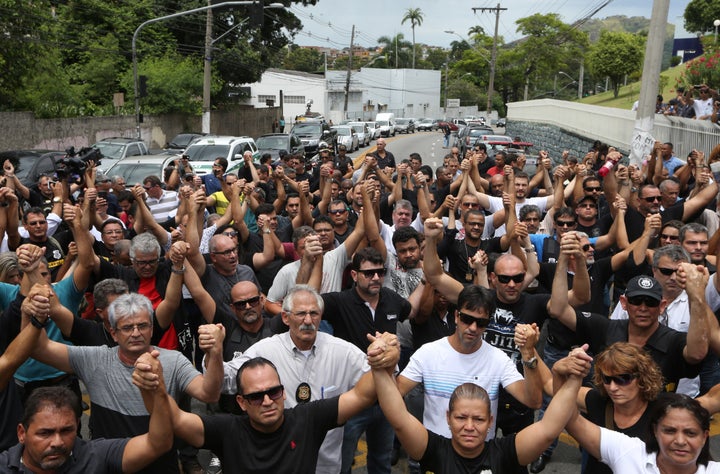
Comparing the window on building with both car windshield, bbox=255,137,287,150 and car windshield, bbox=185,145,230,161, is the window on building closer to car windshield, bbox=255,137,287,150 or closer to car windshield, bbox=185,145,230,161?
car windshield, bbox=255,137,287,150

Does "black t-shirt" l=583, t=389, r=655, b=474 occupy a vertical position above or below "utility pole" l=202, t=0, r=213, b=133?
below

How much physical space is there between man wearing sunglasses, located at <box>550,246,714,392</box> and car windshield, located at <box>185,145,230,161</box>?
17050 millimetres

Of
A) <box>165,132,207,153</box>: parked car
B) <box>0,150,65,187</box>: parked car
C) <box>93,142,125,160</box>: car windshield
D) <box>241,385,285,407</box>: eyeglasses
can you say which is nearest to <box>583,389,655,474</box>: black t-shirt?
<box>241,385,285,407</box>: eyeglasses

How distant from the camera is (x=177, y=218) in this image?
855 centimetres

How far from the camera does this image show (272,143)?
88.5 ft

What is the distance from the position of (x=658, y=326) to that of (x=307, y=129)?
30.8 m

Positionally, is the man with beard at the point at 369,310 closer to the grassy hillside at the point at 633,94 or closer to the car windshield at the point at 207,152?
the car windshield at the point at 207,152

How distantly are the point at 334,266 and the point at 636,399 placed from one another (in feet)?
9.52

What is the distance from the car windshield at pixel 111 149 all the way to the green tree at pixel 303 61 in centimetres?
9748

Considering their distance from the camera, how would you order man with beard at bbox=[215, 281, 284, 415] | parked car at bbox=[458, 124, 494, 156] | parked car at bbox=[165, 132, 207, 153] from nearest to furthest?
man with beard at bbox=[215, 281, 284, 415]
parked car at bbox=[165, 132, 207, 153]
parked car at bbox=[458, 124, 494, 156]

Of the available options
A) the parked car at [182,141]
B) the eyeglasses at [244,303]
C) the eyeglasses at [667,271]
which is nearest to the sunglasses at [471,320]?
the eyeglasses at [244,303]

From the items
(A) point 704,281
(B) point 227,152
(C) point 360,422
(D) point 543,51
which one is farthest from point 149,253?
(D) point 543,51

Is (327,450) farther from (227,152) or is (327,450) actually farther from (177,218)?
(227,152)

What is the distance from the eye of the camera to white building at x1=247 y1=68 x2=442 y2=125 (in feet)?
242
